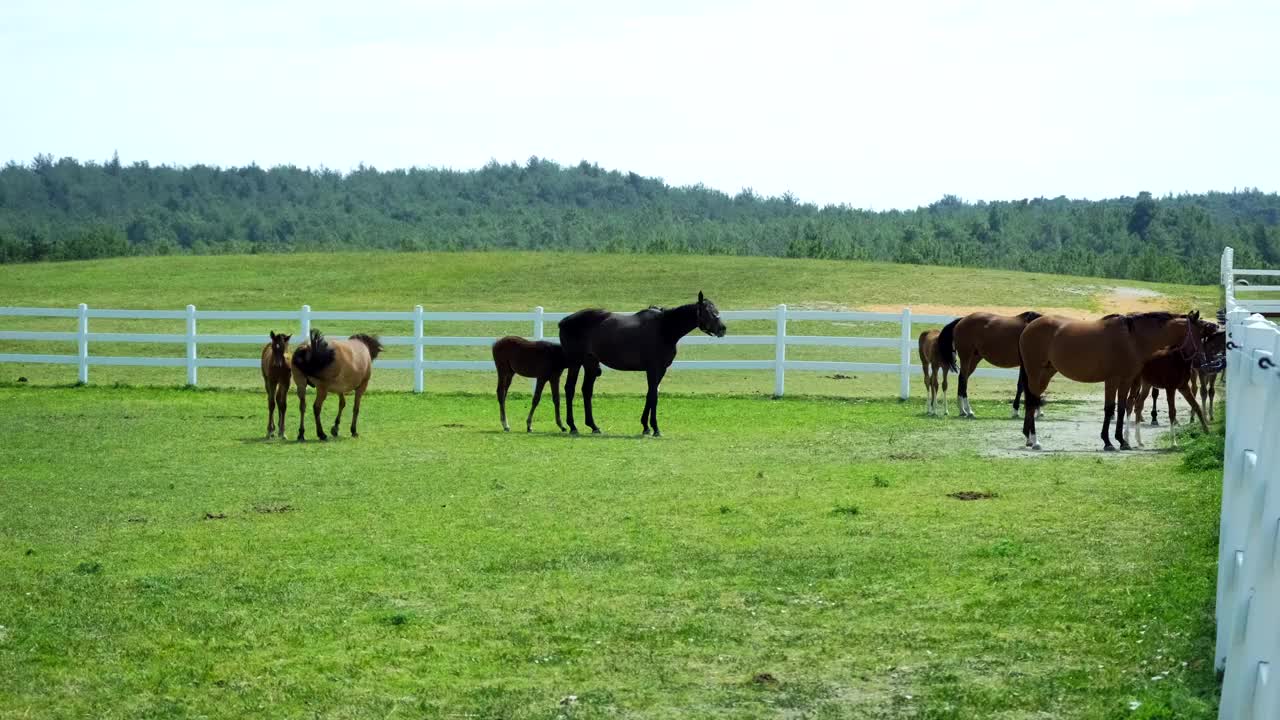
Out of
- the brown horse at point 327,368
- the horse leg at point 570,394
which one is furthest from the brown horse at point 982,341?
the brown horse at point 327,368

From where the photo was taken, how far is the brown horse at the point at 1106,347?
52.1ft

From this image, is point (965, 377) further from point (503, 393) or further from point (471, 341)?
point (471, 341)

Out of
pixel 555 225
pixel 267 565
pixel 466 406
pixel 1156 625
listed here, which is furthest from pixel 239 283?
pixel 555 225

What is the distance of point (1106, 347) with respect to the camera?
16.0m

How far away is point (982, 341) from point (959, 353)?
0.65 meters

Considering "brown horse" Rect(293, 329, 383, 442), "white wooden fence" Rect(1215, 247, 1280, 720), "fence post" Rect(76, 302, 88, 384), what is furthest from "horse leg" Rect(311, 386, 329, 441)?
"white wooden fence" Rect(1215, 247, 1280, 720)

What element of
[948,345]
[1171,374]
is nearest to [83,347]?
[948,345]

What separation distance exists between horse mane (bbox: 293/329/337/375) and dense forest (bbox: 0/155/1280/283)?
50486 mm

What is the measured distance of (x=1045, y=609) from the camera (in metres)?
8.16

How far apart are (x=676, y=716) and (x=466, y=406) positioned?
55.7ft

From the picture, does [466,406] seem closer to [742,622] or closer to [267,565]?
[267,565]

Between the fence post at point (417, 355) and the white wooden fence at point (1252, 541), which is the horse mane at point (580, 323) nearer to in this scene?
the fence post at point (417, 355)

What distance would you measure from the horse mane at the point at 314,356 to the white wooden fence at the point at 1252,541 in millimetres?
12357

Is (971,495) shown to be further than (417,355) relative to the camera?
No
